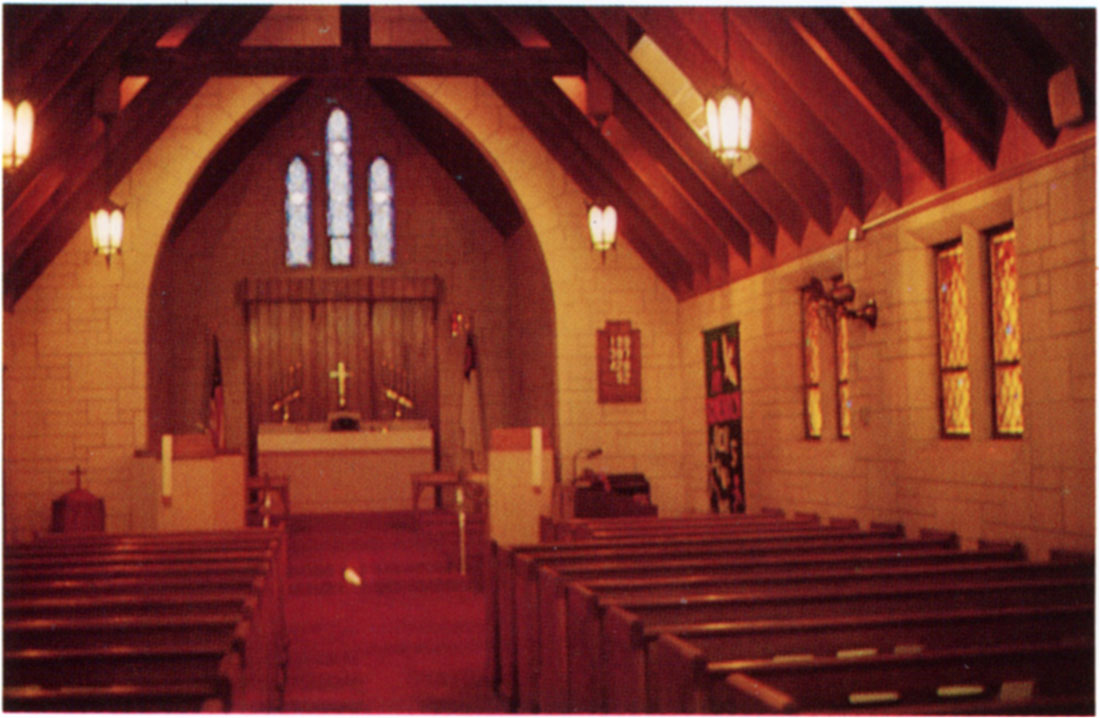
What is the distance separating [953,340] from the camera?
6695 millimetres

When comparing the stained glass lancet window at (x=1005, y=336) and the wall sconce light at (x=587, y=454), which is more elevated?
the stained glass lancet window at (x=1005, y=336)

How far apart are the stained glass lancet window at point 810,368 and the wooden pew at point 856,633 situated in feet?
16.9

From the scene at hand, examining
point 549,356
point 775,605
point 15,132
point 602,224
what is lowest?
point 775,605

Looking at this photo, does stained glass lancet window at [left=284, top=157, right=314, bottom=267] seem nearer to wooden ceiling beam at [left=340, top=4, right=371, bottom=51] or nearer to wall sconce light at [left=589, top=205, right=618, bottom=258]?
wooden ceiling beam at [left=340, top=4, right=371, bottom=51]

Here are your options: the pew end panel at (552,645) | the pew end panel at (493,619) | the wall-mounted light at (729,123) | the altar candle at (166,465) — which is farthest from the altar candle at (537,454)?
the pew end panel at (552,645)

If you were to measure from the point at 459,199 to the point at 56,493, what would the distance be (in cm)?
613

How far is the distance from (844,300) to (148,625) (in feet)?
17.5

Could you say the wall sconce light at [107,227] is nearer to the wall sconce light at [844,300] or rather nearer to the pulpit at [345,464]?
the pulpit at [345,464]

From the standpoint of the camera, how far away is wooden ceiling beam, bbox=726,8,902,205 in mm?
6934

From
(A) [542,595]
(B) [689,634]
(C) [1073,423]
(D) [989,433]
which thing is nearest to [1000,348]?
(D) [989,433]

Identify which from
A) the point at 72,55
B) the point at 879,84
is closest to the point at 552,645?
the point at 879,84

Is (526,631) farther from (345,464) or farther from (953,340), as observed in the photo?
(345,464)

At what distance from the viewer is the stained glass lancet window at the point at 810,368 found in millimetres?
8609

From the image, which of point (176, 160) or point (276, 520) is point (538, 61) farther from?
point (276, 520)
